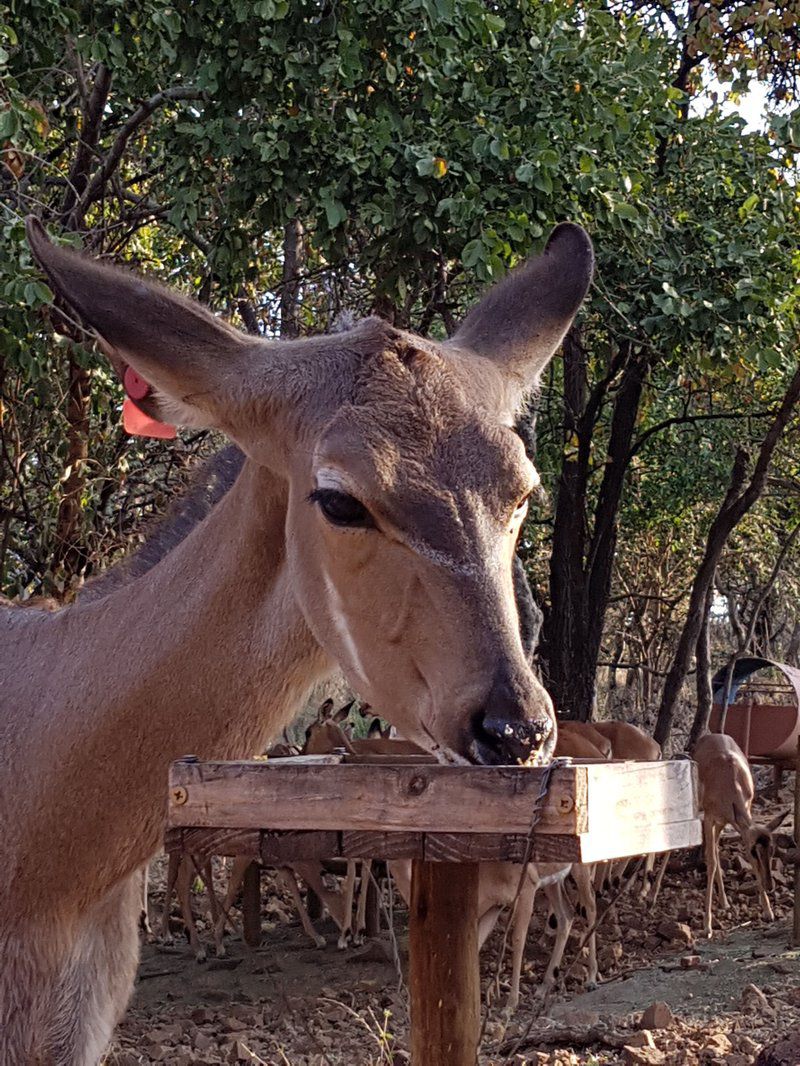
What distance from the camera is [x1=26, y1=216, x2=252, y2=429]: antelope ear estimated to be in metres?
3.58

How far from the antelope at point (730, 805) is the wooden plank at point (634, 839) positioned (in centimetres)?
1001

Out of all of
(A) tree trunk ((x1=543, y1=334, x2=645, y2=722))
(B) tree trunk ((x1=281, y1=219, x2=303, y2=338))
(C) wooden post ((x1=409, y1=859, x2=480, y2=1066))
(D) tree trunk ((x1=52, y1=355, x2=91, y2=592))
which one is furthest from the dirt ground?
(B) tree trunk ((x1=281, y1=219, x2=303, y2=338))

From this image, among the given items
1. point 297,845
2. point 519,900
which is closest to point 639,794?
point 297,845

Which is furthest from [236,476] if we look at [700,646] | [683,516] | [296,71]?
[683,516]

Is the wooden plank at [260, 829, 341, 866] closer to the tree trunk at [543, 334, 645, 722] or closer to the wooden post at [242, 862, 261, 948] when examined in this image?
the wooden post at [242, 862, 261, 948]

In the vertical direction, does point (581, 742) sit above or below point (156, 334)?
below

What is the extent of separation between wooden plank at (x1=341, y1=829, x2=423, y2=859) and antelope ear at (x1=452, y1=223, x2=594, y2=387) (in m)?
1.42

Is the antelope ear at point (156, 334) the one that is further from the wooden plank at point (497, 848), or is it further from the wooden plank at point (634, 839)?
the wooden plank at point (634, 839)

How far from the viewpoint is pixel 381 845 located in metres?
3.21

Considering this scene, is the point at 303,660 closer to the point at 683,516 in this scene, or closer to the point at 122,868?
the point at 122,868

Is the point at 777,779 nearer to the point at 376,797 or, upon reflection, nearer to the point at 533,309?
the point at 533,309

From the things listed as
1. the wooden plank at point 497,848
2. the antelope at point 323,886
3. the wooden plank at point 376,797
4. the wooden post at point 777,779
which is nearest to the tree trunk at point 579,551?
the antelope at point 323,886

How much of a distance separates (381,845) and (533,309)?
174 centimetres

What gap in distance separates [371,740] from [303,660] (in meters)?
8.39
